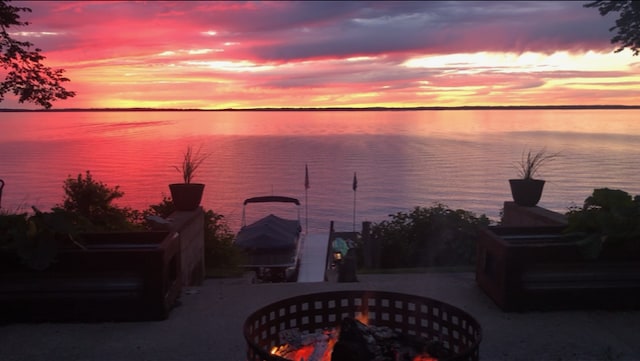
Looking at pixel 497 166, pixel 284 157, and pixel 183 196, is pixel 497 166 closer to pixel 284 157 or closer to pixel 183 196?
pixel 284 157

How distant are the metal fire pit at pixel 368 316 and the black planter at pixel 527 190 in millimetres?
4824

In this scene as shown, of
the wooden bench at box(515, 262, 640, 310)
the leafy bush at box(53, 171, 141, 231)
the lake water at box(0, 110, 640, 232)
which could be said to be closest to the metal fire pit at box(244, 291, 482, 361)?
the wooden bench at box(515, 262, 640, 310)

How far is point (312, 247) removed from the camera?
19.0 metres

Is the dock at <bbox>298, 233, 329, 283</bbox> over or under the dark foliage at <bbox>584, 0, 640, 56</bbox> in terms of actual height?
under

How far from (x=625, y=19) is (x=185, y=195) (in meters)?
5.41

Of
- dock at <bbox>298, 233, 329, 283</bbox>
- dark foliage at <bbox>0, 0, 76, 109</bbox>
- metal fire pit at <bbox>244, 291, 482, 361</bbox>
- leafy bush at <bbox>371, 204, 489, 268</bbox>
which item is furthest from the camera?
Result: dock at <bbox>298, 233, 329, 283</bbox>

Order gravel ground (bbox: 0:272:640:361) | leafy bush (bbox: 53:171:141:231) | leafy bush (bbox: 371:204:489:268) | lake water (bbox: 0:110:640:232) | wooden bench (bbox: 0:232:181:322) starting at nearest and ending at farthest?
gravel ground (bbox: 0:272:640:361), wooden bench (bbox: 0:232:181:322), leafy bush (bbox: 53:171:141:231), leafy bush (bbox: 371:204:489:268), lake water (bbox: 0:110:640:232)

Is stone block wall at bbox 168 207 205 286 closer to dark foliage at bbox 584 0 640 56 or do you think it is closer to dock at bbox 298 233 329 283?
dark foliage at bbox 584 0 640 56

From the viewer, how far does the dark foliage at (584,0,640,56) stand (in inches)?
208

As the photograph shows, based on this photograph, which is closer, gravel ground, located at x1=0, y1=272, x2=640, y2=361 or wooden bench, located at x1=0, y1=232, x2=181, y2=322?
gravel ground, located at x1=0, y1=272, x2=640, y2=361

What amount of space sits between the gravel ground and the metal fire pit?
42.4 inches

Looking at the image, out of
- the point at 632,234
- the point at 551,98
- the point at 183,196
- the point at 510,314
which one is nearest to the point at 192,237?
the point at 183,196

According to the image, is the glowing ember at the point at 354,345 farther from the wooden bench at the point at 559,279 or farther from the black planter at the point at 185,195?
the black planter at the point at 185,195

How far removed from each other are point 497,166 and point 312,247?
130ft
